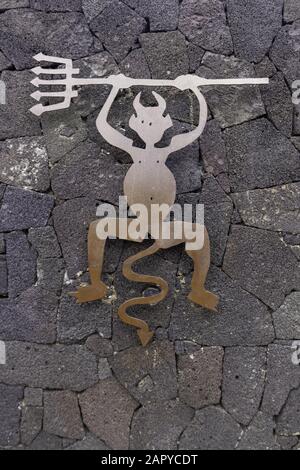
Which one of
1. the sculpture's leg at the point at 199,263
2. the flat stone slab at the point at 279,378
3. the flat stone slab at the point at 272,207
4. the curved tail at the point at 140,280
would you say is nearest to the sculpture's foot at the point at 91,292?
the curved tail at the point at 140,280

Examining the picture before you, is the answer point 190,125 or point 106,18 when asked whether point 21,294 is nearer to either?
point 190,125

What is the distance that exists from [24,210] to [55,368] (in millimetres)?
938

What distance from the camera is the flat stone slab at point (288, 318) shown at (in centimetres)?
252

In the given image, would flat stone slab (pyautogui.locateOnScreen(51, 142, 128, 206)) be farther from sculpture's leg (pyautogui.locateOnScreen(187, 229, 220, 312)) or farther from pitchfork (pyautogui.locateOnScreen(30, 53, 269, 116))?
A: sculpture's leg (pyautogui.locateOnScreen(187, 229, 220, 312))

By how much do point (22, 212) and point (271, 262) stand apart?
4.86 feet

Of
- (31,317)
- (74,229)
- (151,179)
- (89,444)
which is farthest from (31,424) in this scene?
(151,179)

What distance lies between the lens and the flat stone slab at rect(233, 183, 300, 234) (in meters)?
2.52

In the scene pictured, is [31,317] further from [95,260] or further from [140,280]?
[140,280]

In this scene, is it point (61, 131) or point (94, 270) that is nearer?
point (94, 270)

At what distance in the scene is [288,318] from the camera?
2523 mm

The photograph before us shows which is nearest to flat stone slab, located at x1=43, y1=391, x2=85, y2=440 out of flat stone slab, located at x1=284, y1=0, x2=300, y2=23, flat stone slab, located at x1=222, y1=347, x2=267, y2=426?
flat stone slab, located at x1=222, y1=347, x2=267, y2=426

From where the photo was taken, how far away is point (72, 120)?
2.55 m

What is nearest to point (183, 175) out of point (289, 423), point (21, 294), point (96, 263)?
point (96, 263)

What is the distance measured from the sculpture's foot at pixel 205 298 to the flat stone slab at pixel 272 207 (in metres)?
0.48
